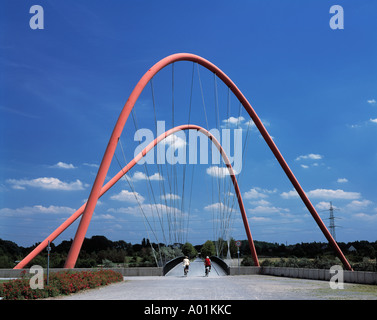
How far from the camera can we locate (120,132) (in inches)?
1041

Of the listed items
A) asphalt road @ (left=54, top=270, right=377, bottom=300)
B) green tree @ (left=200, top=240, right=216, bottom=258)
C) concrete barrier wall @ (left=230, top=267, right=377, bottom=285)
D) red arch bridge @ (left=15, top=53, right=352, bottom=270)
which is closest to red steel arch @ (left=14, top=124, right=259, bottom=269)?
red arch bridge @ (left=15, top=53, right=352, bottom=270)

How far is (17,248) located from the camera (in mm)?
86125

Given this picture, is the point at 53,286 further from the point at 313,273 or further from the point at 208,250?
the point at 208,250

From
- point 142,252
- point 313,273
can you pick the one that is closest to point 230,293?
point 313,273

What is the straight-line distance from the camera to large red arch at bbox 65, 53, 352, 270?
23.8m

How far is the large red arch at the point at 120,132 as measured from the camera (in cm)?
2381

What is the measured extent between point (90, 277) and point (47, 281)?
3402mm

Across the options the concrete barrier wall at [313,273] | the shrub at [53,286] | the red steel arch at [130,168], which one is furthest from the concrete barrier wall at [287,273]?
the red steel arch at [130,168]

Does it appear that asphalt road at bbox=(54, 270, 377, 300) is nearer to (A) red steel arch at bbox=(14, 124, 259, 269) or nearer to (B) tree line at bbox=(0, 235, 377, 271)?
(A) red steel arch at bbox=(14, 124, 259, 269)

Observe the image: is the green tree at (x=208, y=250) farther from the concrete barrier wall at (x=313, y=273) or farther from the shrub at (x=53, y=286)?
the shrub at (x=53, y=286)
